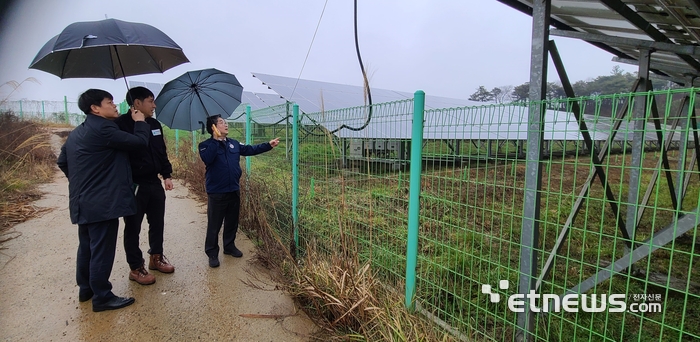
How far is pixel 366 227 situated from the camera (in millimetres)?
2660

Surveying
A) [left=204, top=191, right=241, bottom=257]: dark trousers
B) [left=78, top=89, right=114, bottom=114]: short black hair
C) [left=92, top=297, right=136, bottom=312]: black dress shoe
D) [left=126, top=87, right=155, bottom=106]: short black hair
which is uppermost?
[left=126, top=87, right=155, bottom=106]: short black hair

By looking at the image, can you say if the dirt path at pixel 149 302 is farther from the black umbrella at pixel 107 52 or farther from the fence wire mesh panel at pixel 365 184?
the black umbrella at pixel 107 52

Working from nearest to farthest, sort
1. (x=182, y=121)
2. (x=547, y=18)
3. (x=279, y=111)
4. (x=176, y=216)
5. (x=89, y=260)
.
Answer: (x=547, y=18), (x=89, y=260), (x=182, y=121), (x=279, y=111), (x=176, y=216)

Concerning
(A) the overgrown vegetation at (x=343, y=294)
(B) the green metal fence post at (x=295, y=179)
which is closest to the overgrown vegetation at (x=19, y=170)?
(B) the green metal fence post at (x=295, y=179)

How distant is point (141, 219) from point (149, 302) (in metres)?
0.72

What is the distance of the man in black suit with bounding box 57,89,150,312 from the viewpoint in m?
2.42

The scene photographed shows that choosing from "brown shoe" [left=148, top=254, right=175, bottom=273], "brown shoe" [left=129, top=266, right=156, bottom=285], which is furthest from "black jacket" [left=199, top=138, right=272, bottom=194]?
"brown shoe" [left=129, top=266, right=156, bottom=285]

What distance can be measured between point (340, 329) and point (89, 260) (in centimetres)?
199

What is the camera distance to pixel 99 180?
2451mm

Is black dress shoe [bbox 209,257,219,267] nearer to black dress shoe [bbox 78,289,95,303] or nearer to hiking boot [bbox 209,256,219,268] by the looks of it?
hiking boot [bbox 209,256,219,268]

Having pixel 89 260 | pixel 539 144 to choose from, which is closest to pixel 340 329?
pixel 539 144

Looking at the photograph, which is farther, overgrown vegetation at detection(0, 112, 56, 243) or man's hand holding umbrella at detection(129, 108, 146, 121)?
overgrown vegetation at detection(0, 112, 56, 243)

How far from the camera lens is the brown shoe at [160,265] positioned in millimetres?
3262

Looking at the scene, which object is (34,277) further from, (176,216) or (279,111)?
(279,111)
